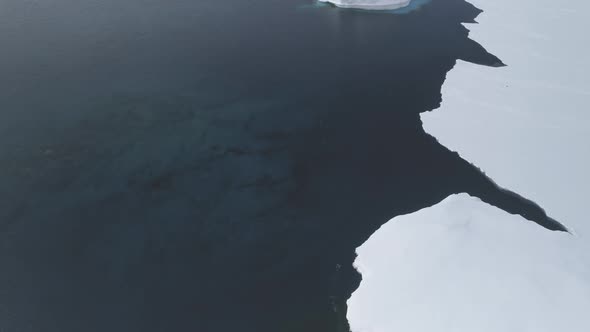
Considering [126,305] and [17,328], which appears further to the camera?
[126,305]

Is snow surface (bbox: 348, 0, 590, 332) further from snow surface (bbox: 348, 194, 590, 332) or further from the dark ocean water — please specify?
the dark ocean water

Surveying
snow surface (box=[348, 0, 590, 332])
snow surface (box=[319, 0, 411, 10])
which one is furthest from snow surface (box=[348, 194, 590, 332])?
snow surface (box=[319, 0, 411, 10])

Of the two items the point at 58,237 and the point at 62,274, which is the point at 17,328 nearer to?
the point at 62,274

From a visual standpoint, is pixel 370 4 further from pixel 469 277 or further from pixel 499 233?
pixel 469 277

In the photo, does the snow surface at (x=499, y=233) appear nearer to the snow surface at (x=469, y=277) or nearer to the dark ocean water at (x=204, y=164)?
the snow surface at (x=469, y=277)

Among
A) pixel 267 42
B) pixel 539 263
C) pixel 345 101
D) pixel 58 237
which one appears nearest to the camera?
pixel 539 263

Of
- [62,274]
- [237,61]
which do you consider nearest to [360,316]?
[62,274]
